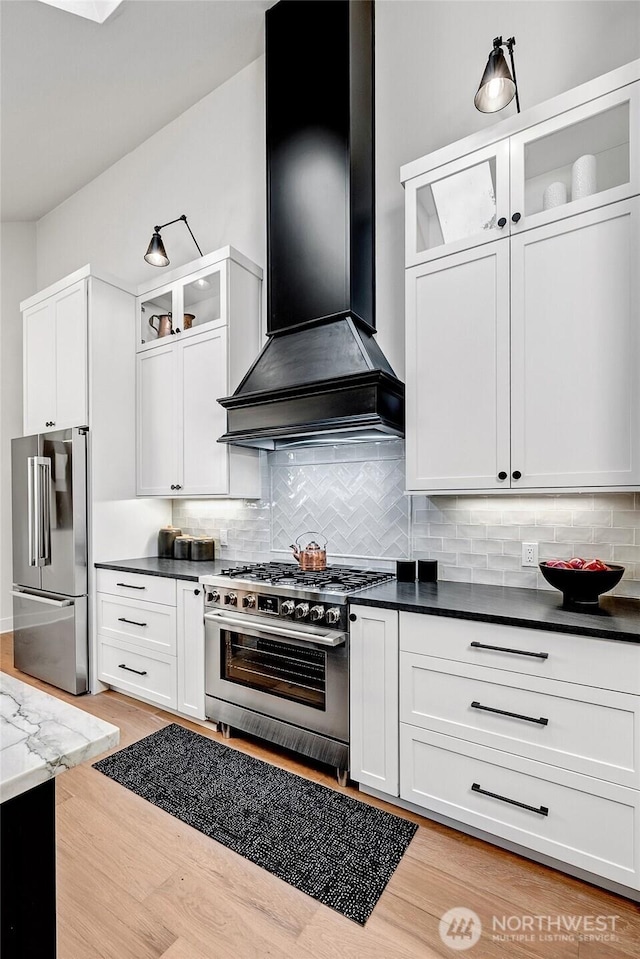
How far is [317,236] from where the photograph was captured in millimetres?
2680

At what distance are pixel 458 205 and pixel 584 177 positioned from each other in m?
0.53

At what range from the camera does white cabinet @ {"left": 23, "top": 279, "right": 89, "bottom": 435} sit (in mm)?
3410

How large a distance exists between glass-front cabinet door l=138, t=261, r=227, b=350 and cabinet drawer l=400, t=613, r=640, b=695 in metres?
2.18

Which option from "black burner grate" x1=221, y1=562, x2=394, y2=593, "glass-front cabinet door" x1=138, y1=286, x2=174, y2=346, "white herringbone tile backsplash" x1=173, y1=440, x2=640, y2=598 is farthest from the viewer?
"glass-front cabinet door" x1=138, y1=286, x2=174, y2=346

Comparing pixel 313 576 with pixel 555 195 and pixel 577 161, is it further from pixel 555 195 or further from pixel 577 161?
pixel 577 161

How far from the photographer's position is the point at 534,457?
199 cm

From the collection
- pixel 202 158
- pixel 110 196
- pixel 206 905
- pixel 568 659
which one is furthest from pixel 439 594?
pixel 110 196

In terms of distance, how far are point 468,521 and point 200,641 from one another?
161cm

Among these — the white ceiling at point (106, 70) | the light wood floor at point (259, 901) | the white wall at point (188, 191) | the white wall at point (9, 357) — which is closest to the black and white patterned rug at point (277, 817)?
the light wood floor at point (259, 901)

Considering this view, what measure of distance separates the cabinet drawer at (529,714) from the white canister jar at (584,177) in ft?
6.05

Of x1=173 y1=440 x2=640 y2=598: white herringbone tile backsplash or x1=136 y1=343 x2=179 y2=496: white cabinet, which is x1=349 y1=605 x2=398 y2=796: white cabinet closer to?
x1=173 y1=440 x2=640 y2=598: white herringbone tile backsplash

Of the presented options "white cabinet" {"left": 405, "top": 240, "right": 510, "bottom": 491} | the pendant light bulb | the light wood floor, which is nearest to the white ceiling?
the pendant light bulb

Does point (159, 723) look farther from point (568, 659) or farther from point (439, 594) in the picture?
point (568, 659)

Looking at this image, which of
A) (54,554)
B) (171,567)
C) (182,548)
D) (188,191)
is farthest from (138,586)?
(188,191)
